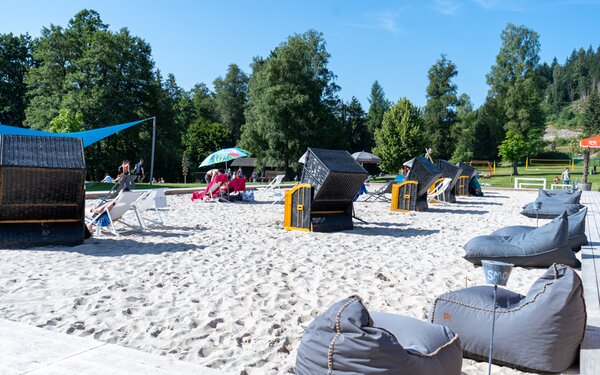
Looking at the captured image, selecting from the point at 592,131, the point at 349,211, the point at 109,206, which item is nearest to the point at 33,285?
the point at 109,206

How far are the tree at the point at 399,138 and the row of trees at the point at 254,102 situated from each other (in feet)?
0.27

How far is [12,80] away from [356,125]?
114 ft

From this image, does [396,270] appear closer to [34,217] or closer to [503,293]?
[503,293]

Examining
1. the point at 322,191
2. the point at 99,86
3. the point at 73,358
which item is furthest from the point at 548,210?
the point at 99,86

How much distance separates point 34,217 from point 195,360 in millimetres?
4823

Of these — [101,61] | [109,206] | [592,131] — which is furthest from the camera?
[592,131]

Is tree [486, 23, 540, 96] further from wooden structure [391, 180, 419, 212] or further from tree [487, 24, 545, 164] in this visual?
wooden structure [391, 180, 419, 212]

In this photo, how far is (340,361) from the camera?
7.07 ft

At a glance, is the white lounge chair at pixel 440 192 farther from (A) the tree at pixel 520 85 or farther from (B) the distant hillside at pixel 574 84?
(B) the distant hillside at pixel 574 84

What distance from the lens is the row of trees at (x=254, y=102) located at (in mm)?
31781

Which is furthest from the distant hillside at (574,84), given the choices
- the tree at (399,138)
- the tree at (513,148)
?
the tree at (399,138)

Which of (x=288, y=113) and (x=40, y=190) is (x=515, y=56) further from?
(x=40, y=190)

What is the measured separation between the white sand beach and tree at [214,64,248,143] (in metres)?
49.0

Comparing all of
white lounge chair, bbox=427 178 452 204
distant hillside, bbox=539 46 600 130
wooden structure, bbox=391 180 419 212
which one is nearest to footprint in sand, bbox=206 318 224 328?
wooden structure, bbox=391 180 419 212
